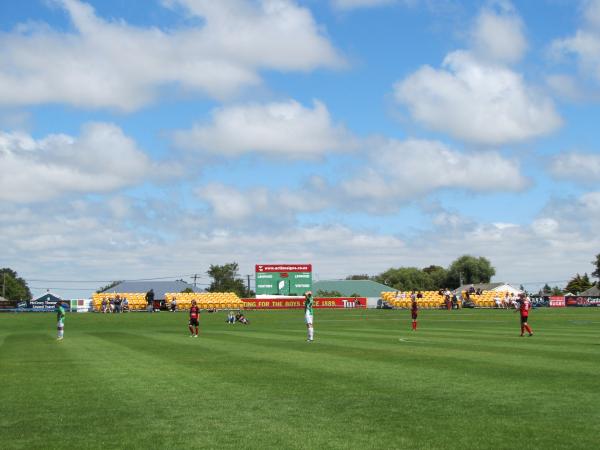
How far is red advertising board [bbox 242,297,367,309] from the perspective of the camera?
95375 mm

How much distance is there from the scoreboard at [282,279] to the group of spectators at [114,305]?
19671 millimetres

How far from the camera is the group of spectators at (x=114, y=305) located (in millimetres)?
77325

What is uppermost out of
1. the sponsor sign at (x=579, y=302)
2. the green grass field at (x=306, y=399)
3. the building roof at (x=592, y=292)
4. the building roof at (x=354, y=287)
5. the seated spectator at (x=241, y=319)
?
the building roof at (x=354, y=287)

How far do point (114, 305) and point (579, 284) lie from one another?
147 m

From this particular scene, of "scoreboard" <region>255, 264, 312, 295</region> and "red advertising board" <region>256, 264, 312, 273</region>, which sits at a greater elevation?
"red advertising board" <region>256, 264, 312, 273</region>

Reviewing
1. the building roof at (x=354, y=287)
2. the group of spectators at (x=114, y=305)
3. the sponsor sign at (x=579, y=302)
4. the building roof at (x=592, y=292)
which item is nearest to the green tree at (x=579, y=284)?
the building roof at (x=592, y=292)

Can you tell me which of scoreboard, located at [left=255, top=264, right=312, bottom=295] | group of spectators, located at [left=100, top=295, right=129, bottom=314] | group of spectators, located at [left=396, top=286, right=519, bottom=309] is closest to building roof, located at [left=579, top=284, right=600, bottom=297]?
group of spectators, located at [left=396, top=286, right=519, bottom=309]

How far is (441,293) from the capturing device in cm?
9606

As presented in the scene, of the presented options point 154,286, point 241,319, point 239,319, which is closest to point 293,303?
point 239,319

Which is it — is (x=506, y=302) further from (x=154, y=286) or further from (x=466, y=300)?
(x=154, y=286)

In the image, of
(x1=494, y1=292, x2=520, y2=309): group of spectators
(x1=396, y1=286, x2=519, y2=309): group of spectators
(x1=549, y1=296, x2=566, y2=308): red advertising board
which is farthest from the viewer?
(x1=549, y1=296, x2=566, y2=308): red advertising board

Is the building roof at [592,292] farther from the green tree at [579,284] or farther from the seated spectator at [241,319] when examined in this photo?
the seated spectator at [241,319]

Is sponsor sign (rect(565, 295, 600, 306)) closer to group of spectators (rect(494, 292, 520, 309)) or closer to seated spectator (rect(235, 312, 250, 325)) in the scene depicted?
group of spectators (rect(494, 292, 520, 309))

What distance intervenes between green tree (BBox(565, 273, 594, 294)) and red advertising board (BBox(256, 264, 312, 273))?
382 feet
